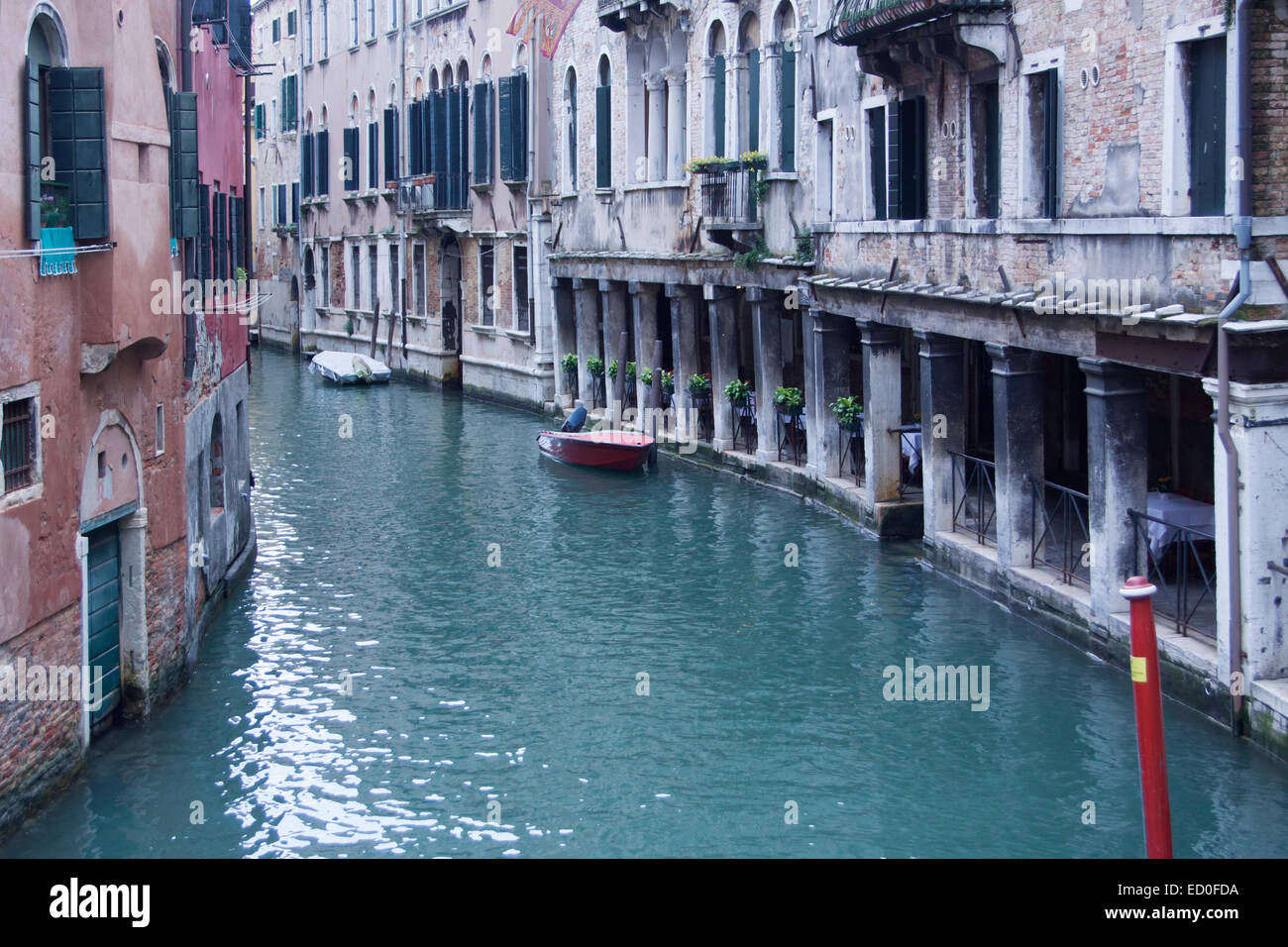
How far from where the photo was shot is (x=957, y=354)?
16031 millimetres

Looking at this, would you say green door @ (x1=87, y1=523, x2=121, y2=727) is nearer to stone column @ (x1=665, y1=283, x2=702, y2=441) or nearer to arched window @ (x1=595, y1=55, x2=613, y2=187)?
stone column @ (x1=665, y1=283, x2=702, y2=441)

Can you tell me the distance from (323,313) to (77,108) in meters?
37.2

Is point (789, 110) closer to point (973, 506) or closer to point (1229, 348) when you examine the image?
point (973, 506)

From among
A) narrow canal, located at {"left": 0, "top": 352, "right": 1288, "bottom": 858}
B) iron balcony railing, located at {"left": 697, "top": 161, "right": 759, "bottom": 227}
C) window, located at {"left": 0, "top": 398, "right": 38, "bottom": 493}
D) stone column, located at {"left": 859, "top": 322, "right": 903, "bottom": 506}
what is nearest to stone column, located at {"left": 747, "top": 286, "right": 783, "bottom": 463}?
iron balcony railing, located at {"left": 697, "top": 161, "right": 759, "bottom": 227}

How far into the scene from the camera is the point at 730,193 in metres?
21.5

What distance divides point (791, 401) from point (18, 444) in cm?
1312

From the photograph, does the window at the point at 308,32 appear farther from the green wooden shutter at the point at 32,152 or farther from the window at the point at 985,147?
the green wooden shutter at the point at 32,152

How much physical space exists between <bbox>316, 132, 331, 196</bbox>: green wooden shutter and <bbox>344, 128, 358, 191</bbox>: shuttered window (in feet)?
5.87

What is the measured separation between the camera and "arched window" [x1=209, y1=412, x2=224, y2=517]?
15.1 metres

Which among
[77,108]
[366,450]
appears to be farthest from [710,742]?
[366,450]

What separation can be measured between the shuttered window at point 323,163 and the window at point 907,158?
101 feet

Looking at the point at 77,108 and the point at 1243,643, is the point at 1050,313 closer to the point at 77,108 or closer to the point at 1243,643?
the point at 1243,643

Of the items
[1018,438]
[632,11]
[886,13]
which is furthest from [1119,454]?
[632,11]

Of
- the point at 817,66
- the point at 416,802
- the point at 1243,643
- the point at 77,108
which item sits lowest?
the point at 416,802
